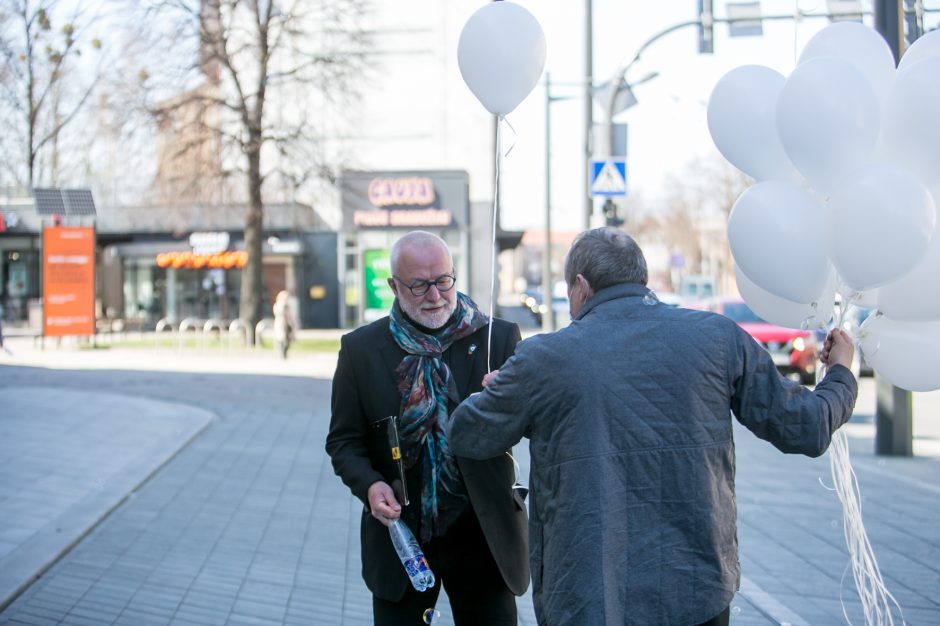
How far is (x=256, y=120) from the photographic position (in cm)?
2388

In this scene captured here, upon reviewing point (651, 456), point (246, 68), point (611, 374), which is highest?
point (246, 68)

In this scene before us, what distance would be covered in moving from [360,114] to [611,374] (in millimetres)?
22415

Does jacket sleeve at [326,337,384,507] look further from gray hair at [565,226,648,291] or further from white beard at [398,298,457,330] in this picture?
gray hair at [565,226,648,291]

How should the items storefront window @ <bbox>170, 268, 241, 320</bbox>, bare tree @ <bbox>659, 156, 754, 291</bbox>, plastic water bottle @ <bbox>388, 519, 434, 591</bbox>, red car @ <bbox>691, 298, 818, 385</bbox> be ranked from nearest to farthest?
plastic water bottle @ <bbox>388, 519, 434, 591</bbox>
red car @ <bbox>691, 298, 818, 385</bbox>
storefront window @ <bbox>170, 268, 241, 320</bbox>
bare tree @ <bbox>659, 156, 754, 291</bbox>

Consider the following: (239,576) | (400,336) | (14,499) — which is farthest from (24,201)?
(400,336)

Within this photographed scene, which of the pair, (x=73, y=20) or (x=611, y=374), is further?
(x=73, y=20)

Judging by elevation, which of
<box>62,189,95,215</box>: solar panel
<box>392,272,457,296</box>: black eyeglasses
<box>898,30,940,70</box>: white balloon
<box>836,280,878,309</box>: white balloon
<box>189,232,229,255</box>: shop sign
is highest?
<box>62,189,95,215</box>: solar panel

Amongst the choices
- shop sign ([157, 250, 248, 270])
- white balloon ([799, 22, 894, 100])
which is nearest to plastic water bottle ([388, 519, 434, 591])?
white balloon ([799, 22, 894, 100])

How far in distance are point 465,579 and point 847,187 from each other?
65.7 inches

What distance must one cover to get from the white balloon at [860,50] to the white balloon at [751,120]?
174 millimetres

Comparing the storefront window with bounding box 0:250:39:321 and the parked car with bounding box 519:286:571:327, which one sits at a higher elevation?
the storefront window with bounding box 0:250:39:321

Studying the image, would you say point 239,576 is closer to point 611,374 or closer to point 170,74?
point 611,374

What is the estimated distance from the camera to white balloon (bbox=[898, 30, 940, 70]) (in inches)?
119

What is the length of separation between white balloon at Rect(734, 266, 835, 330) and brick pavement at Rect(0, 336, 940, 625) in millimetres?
1461
